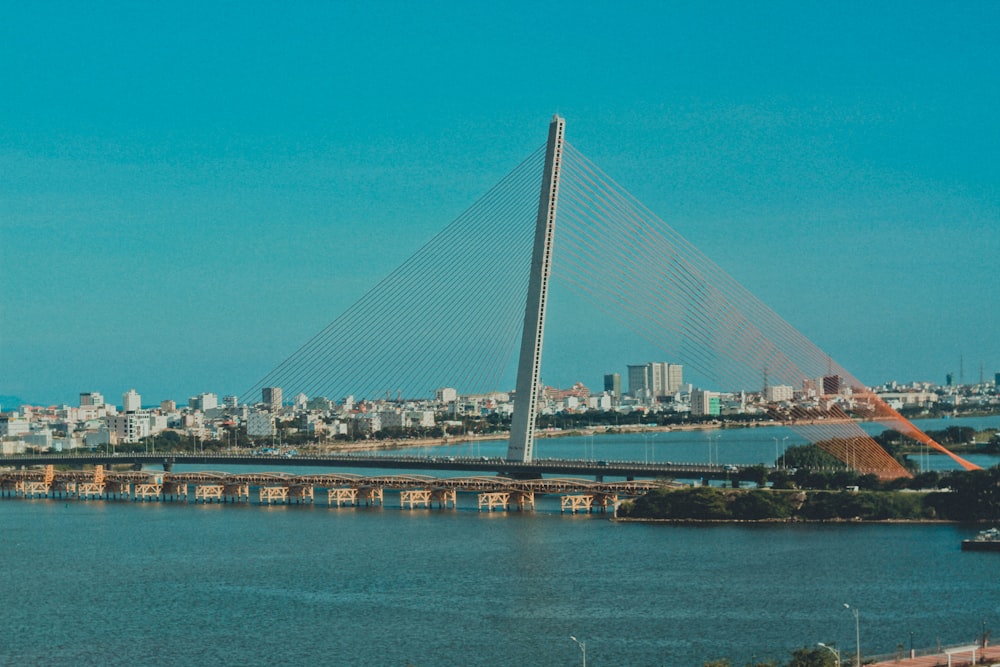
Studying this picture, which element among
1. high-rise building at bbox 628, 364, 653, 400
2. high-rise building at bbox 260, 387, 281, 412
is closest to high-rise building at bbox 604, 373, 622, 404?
high-rise building at bbox 628, 364, 653, 400

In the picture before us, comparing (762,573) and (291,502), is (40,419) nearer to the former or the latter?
(291,502)

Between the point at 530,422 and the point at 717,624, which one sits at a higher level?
the point at 530,422

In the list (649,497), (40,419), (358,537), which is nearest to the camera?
(358,537)

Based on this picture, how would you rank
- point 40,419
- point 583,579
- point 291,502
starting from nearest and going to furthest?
point 583,579
point 291,502
point 40,419

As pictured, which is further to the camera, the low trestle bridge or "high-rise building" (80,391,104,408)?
"high-rise building" (80,391,104,408)

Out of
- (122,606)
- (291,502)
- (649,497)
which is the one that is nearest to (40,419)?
(291,502)

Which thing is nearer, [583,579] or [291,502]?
[583,579]

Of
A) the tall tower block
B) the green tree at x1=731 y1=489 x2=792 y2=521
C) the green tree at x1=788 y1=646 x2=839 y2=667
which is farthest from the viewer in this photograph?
the tall tower block

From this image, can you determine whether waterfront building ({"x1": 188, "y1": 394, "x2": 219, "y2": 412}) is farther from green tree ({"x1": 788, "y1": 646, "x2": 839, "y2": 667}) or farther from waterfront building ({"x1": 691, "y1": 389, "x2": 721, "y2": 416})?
green tree ({"x1": 788, "y1": 646, "x2": 839, "y2": 667})
